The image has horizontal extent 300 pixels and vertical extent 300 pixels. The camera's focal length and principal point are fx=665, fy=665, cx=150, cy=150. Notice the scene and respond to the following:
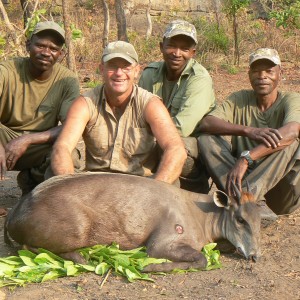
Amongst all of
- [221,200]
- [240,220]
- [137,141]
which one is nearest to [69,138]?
[137,141]

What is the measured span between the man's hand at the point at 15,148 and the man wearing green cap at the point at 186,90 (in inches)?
58.8

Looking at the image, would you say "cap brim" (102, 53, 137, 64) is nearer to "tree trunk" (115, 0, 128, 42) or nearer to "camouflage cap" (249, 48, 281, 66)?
"camouflage cap" (249, 48, 281, 66)

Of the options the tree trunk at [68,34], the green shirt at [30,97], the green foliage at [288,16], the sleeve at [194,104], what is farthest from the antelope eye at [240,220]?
the green foliage at [288,16]

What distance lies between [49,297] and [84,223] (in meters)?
0.74

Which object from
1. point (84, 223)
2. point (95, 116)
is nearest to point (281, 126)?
point (95, 116)

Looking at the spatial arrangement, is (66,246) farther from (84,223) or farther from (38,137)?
(38,137)

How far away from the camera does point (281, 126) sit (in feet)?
21.7

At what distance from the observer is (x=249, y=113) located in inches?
270

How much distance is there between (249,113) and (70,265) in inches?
106

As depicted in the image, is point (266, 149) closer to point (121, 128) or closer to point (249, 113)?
point (249, 113)

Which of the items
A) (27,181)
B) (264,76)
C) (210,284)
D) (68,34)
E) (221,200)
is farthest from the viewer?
(68,34)

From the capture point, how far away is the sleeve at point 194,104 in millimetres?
6758

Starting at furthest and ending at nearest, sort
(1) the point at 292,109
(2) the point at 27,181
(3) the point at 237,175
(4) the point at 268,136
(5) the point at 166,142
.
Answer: (2) the point at 27,181
(1) the point at 292,109
(4) the point at 268,136
(3) the point at 237,175
(5) the point at 166,142

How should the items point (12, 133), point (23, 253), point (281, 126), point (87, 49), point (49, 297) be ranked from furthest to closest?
point (87, 49)
point (12, 133)
point (281, 126)
point (23, 253)
point (49, 297)
